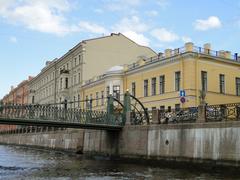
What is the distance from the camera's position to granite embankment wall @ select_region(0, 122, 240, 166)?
24891 mm

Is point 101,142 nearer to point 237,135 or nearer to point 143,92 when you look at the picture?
point 143,92

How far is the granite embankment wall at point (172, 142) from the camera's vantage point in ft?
81.7

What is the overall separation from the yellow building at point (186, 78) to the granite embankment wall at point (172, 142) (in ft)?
16.0

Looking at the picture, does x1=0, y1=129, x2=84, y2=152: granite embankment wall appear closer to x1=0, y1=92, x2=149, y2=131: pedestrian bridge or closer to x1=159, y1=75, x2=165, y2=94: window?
x1=0, y1=92, x2=149, y2=131: pedestrian bridge

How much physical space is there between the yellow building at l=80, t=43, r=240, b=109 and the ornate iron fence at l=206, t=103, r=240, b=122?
47.0 ft

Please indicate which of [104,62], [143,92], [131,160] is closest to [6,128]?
[104,62]

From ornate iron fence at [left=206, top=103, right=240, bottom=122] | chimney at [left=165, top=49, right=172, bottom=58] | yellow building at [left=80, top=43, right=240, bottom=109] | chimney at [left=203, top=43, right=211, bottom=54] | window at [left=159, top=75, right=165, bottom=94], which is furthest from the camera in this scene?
window at [left=159, top=75, right=165, bottom=94]

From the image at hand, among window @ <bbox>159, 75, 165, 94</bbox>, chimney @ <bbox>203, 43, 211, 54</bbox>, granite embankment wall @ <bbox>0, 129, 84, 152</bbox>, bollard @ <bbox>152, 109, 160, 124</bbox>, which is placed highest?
chimney @ <bbox>203, 43, 211, 54</bbox>

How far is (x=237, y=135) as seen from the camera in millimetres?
24297

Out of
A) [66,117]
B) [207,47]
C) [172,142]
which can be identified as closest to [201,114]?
[172,142]

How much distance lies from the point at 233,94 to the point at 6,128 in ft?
215

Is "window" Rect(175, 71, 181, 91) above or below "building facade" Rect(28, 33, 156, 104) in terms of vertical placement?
below

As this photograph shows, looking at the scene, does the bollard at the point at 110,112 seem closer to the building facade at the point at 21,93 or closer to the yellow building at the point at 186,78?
the yellow building at the point at 186,78

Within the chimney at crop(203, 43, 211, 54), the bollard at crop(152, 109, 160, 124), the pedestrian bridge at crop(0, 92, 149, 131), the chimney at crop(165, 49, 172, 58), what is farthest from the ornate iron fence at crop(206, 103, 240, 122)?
the chimney at crop(165, 49, 172, 58)
